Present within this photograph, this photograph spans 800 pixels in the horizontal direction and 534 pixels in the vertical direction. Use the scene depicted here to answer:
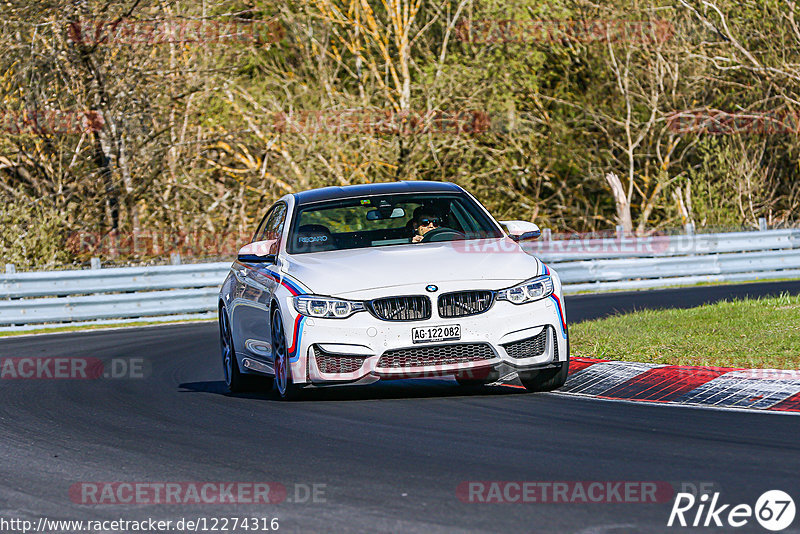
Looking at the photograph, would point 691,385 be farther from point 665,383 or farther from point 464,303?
point 464,303

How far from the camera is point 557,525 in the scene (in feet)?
17.5

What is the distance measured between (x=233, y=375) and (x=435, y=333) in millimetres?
2723

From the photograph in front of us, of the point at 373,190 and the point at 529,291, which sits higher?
the point at 373,190

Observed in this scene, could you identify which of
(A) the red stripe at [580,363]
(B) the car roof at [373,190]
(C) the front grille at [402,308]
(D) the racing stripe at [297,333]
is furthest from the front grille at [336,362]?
(A) the red stripe at [580,363]

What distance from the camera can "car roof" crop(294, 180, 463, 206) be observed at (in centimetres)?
1087

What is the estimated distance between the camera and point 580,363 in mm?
11070

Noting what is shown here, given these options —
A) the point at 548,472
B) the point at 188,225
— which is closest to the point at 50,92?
the point at 188,225

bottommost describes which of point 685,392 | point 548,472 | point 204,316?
point 204,316

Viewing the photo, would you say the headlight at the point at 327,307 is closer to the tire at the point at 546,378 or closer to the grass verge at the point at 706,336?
the tire at the point at 546,378

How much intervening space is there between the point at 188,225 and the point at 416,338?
1895cm

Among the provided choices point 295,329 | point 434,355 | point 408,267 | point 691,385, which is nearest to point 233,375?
point 295,329

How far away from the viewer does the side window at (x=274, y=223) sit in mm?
11109

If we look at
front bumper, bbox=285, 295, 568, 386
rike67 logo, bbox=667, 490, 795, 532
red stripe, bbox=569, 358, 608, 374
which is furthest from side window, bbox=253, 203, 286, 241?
rike67 logo, bbox=667, 490, 795, 532

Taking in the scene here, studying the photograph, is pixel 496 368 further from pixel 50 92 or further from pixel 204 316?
pixel 50 92
